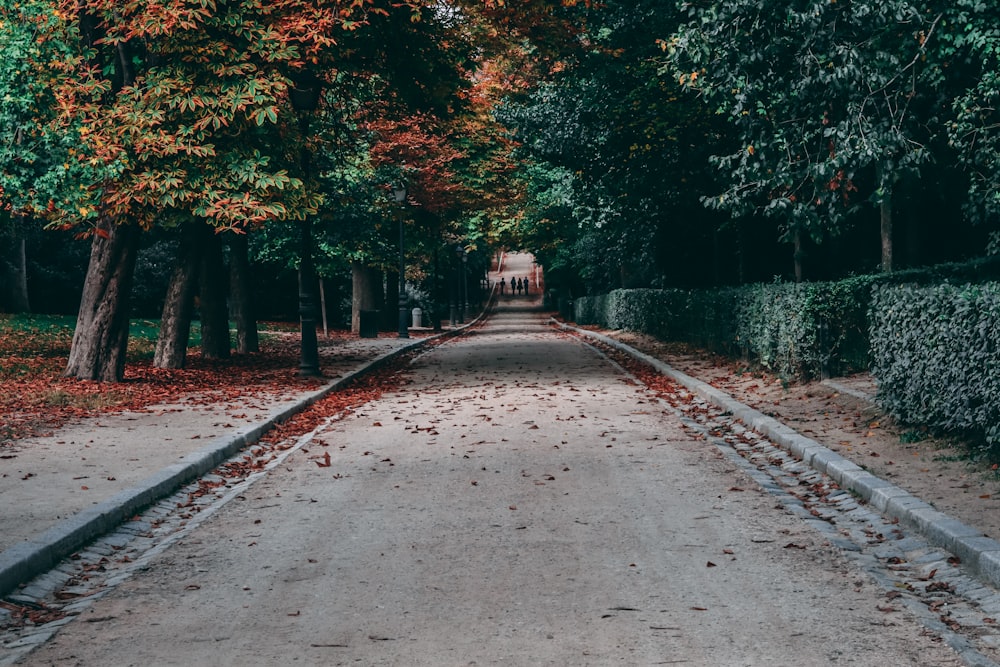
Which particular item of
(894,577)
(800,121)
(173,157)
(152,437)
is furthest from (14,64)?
(894,577)

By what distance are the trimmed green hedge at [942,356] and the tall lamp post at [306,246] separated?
9896mm

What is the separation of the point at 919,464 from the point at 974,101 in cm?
568

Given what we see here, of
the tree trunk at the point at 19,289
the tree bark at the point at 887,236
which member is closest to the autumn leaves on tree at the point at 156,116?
the tree bark at the point at 887,236

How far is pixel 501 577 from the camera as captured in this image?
6.30 metres

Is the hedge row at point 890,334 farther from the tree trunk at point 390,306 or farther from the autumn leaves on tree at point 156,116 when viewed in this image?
the tree trunk at point 390,306

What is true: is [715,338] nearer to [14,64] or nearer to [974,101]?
[974,101]

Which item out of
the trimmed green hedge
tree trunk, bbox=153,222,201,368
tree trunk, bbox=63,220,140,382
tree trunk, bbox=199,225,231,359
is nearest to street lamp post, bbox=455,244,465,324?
tree trunk, bbox=199,225,231,359

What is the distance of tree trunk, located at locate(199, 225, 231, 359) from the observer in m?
22.8

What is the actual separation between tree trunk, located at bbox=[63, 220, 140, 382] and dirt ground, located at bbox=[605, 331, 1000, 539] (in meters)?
9.49

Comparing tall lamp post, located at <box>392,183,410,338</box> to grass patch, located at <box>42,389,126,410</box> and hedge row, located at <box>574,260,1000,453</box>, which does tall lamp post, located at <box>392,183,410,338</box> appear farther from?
grass patch, located at <box>42,389,126,410</box>

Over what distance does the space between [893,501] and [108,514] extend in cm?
547

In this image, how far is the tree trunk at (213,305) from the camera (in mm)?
22812

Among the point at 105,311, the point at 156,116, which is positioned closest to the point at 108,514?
the point at 156,116

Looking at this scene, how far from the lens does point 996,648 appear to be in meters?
Result: 5.01
